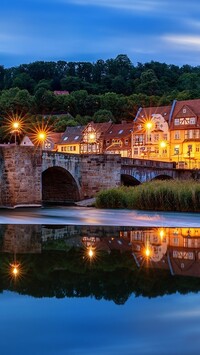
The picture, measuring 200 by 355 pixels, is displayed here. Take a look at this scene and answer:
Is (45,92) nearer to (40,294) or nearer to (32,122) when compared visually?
(32,122)

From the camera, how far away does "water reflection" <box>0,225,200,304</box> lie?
12.8 meters

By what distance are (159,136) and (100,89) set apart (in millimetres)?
83423

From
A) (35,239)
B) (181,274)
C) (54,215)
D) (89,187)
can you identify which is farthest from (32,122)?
(181,274)

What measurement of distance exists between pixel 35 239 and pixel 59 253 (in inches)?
156

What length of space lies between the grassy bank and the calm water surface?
14.6 m

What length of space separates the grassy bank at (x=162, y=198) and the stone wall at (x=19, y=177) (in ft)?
20.3

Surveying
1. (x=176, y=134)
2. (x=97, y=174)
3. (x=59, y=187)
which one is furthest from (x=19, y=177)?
(x=176, y=134)

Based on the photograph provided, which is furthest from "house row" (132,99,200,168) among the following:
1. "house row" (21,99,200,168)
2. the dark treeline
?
the dark treeline

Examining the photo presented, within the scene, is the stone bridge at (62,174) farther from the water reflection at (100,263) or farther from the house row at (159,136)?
the house row at (159,136)

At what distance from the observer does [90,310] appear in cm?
1098

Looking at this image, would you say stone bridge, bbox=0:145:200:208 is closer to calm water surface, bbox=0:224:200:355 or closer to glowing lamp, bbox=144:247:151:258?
calm water surface, bbox=0:224:200:355

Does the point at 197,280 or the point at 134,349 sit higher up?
the point at 197,280

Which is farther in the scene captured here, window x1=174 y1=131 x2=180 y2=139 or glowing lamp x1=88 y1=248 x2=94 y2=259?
window x1=174 y1=131 x2=180 y2=139

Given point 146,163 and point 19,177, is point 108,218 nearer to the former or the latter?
point 19,177
